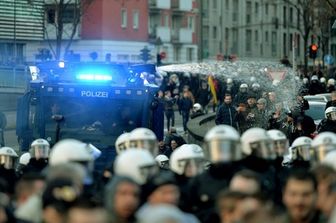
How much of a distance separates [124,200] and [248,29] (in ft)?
273

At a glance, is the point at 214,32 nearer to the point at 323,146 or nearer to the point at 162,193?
the point at 323,146

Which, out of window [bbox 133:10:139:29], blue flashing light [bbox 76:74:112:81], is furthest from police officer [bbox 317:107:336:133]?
window [bbox 133:10:139:29]

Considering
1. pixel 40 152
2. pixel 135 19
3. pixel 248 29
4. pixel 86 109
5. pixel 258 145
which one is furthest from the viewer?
pixel 248 29

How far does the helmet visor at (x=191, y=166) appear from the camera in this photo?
10961 mm

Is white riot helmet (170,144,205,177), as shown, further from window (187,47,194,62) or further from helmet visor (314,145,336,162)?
window (187,47,194,62)

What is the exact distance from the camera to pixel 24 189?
9734 mm

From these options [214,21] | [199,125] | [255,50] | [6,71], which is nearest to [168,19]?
[214,21]

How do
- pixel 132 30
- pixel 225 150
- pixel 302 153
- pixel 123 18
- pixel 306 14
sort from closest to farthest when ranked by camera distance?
pixel 225 150 < pixel 302 153 < pixel 306 14 < pixel 123 18 < pixel 132 30

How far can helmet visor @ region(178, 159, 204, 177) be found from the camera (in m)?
11.0

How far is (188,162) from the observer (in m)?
11.1

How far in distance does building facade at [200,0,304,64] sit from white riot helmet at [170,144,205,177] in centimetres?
6990

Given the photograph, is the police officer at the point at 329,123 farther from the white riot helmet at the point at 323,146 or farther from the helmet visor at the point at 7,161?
the white riot helmet at the point at 323,146

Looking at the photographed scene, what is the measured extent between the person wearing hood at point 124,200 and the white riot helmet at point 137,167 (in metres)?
0.70

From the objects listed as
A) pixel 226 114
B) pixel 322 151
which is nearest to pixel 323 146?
pixel 322 151
